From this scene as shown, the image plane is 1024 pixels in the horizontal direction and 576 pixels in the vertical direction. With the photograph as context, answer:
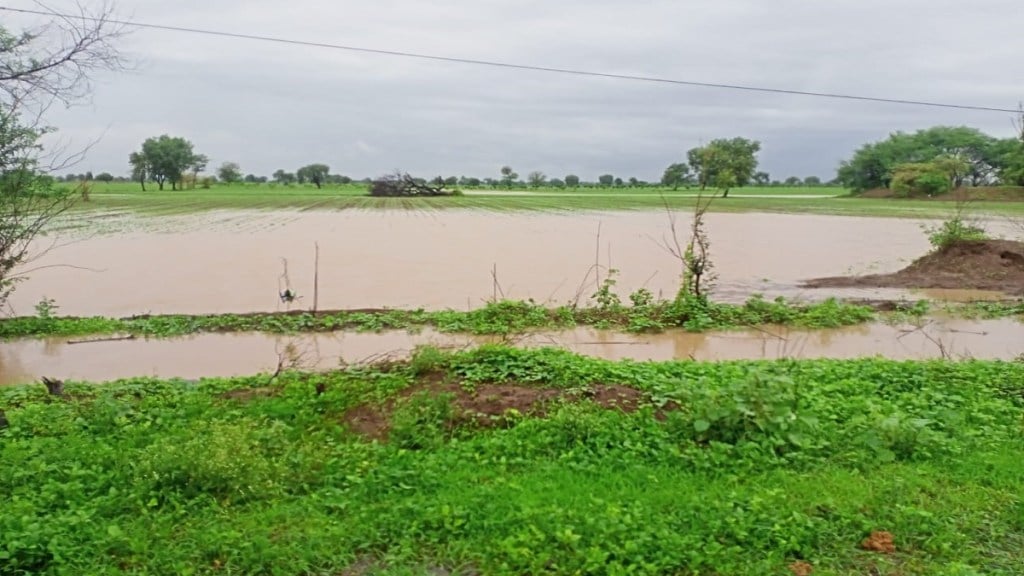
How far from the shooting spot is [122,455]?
4406mm

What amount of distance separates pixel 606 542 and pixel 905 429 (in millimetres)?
2473

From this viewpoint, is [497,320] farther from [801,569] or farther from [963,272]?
[963,272]

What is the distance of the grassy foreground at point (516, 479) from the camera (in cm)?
331

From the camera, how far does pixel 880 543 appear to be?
3.43 metres

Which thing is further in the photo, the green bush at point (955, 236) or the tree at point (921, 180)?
the tree at point (921, 180)

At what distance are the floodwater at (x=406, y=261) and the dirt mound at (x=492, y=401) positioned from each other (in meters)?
6.13

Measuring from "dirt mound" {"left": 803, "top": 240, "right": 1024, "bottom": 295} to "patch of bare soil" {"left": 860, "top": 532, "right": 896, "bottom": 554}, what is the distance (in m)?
11.9

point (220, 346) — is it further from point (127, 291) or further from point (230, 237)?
point (230, 237)

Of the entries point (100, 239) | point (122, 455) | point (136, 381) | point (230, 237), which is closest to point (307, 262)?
point (230, 237)

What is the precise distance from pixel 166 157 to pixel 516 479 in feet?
156

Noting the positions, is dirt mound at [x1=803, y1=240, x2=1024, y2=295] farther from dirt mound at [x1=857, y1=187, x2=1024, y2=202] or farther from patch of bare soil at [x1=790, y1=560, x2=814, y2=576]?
dirt mound at [x1=857, y1=187, x2=1024, y2=202]

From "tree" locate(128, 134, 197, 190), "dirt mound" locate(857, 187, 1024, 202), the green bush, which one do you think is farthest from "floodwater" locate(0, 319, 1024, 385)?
"tree" locate(128, 134, 197, 190)

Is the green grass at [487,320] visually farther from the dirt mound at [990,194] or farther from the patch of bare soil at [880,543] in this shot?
the dirt mound at [990,194]

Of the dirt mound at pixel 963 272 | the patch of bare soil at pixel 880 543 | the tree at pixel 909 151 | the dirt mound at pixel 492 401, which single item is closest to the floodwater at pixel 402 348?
the dirt mound at pixel 492 401
